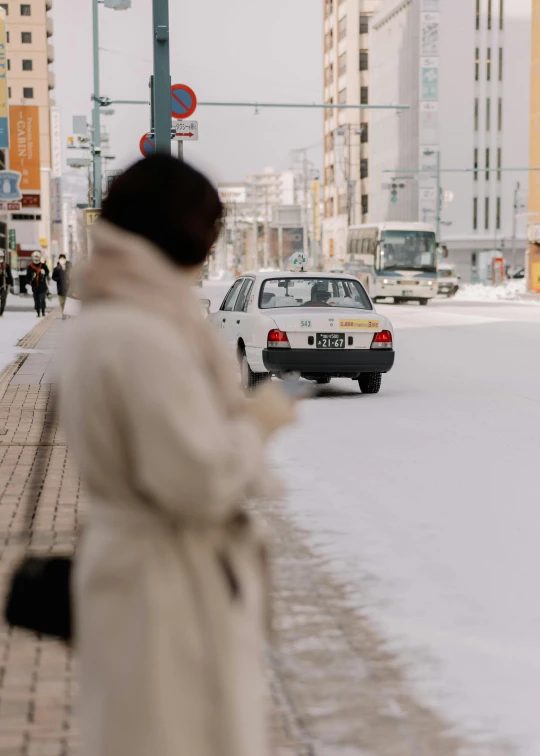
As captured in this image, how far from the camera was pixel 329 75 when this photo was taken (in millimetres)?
144125

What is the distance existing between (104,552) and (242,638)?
29cm

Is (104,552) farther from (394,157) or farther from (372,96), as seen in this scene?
(372,96)

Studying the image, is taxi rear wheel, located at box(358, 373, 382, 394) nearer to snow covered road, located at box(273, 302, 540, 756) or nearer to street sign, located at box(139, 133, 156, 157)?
snow covered road, located at box(273, 302, 540, 756)

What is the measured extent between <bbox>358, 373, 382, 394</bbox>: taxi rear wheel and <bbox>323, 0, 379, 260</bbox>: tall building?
107202mm

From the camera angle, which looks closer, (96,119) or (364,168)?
(96,119)

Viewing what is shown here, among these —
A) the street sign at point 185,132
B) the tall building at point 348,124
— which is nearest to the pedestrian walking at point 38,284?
the street sign at point 185,132

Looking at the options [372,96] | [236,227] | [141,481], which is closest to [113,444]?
[141,481]

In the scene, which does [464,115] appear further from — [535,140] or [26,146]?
[26,146]

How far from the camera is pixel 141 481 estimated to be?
2154mm

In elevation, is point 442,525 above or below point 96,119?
below

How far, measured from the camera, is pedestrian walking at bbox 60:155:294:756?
2.14 m

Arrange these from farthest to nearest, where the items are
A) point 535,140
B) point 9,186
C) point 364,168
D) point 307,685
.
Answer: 1. point 364,168
2. point 535,140
3. point 9,186
4. point 307,685

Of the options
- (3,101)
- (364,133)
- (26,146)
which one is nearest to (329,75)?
(364,133)

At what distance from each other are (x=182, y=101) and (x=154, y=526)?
1592cm
